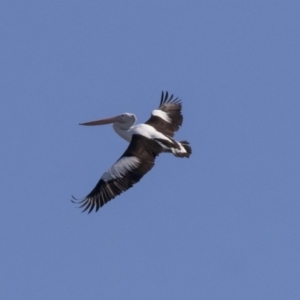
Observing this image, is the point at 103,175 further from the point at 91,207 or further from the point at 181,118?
the point at 181,118

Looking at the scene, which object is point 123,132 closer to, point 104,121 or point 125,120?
point 125,120

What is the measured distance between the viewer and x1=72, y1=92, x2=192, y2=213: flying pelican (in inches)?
1062

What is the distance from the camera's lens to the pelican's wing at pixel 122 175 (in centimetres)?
2695

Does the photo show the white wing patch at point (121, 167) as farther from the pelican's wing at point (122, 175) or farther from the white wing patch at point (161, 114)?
the white wing patch at point (161, 114)

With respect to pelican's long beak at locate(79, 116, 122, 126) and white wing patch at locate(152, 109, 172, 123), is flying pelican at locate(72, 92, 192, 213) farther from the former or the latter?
white wing patch at locate(152, 109, 172, 123)

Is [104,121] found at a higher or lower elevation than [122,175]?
higher

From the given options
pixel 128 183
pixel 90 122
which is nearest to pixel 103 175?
pixel 128 183

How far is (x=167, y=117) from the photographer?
98.6 feet

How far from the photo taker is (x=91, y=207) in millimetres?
26922

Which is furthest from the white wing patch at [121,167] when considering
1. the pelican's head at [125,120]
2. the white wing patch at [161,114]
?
the white wing patch at [161,114]

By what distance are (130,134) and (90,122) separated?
7.58ft

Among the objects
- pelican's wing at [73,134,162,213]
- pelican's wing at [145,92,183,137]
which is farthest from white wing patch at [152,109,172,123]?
pelican's wing at [73,134,162,213]

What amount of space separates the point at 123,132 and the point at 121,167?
1.33 metres

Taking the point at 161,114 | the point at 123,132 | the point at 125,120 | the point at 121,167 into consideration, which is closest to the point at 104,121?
the point at 125,120
